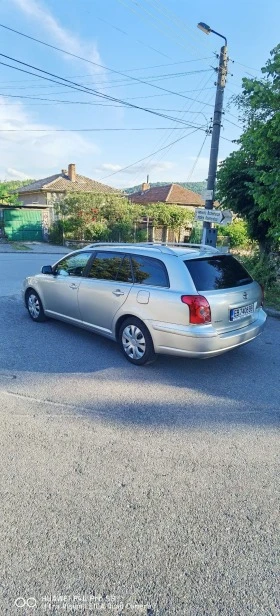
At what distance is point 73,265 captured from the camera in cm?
532

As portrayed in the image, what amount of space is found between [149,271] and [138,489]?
253 cm

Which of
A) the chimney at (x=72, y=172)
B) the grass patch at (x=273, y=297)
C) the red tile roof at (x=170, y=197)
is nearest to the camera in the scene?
the grass patch at (x=273, y=297)

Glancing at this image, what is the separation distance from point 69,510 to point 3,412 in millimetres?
1423

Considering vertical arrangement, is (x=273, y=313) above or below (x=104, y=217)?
below

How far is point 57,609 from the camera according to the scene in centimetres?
159

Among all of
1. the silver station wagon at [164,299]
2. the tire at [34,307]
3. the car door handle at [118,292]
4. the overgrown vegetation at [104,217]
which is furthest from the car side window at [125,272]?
the overgrown vegetation at [104,217]

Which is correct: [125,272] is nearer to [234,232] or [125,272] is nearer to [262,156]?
[262,156]

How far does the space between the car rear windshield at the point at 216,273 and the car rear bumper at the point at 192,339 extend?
50cm

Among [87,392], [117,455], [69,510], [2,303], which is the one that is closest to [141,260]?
[87,392]

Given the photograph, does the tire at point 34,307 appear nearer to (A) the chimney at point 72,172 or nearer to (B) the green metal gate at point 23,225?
(B) the green metal gate at point 23,225

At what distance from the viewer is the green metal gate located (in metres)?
24.4

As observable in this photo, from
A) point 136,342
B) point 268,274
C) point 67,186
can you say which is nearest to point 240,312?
point 136,342

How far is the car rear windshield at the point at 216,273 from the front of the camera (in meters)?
3.89

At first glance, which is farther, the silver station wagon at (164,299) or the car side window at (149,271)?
the car side window at (149,271)
